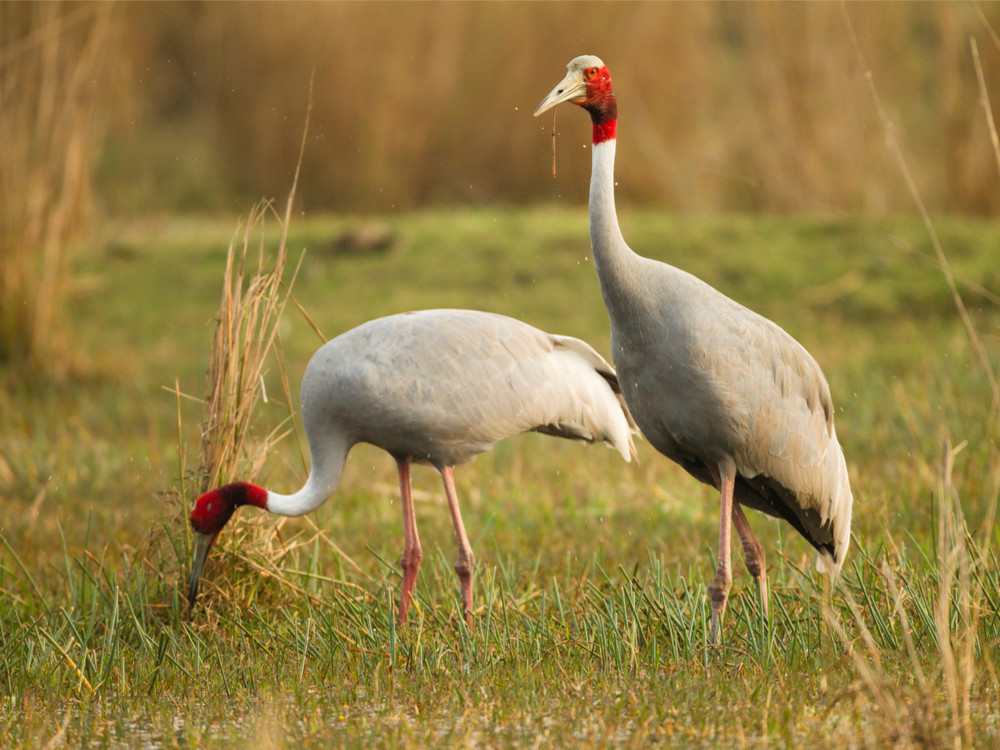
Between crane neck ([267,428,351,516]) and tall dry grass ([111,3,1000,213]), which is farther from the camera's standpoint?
tall dry grass ([111,3,1000,213])

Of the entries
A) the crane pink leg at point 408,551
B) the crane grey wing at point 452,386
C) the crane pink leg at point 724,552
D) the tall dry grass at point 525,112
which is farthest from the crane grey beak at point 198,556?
the tall dry grass at point 525,112

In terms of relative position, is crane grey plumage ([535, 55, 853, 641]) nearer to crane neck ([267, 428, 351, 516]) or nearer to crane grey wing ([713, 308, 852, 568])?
crane grey wing ([713, 308, 852, 568])

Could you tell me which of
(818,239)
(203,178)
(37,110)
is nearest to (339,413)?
(37,110)

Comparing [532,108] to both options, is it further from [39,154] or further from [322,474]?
[322,474]

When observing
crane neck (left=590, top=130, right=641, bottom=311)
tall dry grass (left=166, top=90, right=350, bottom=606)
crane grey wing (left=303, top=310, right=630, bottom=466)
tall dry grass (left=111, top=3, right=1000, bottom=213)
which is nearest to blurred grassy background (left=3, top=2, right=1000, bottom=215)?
tall dry grass (left=111, top=3, right=1000, bottom=213)

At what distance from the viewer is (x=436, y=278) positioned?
1036 centimetres

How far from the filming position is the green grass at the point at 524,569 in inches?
120

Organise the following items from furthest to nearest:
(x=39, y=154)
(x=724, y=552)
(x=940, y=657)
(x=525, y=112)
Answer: (x=525, y=112), (x=39, y=154), (x=724, y=552), (x=940, y=657)

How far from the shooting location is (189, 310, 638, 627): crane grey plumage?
13.9ft

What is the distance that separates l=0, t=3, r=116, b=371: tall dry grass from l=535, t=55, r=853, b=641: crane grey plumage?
4.37 metres

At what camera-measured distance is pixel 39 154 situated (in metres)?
7.45

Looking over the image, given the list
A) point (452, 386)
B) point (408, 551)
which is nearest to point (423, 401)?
point (452, 386)

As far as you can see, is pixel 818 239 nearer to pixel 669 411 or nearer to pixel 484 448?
pixel 484 448

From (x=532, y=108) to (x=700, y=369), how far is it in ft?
31.3
